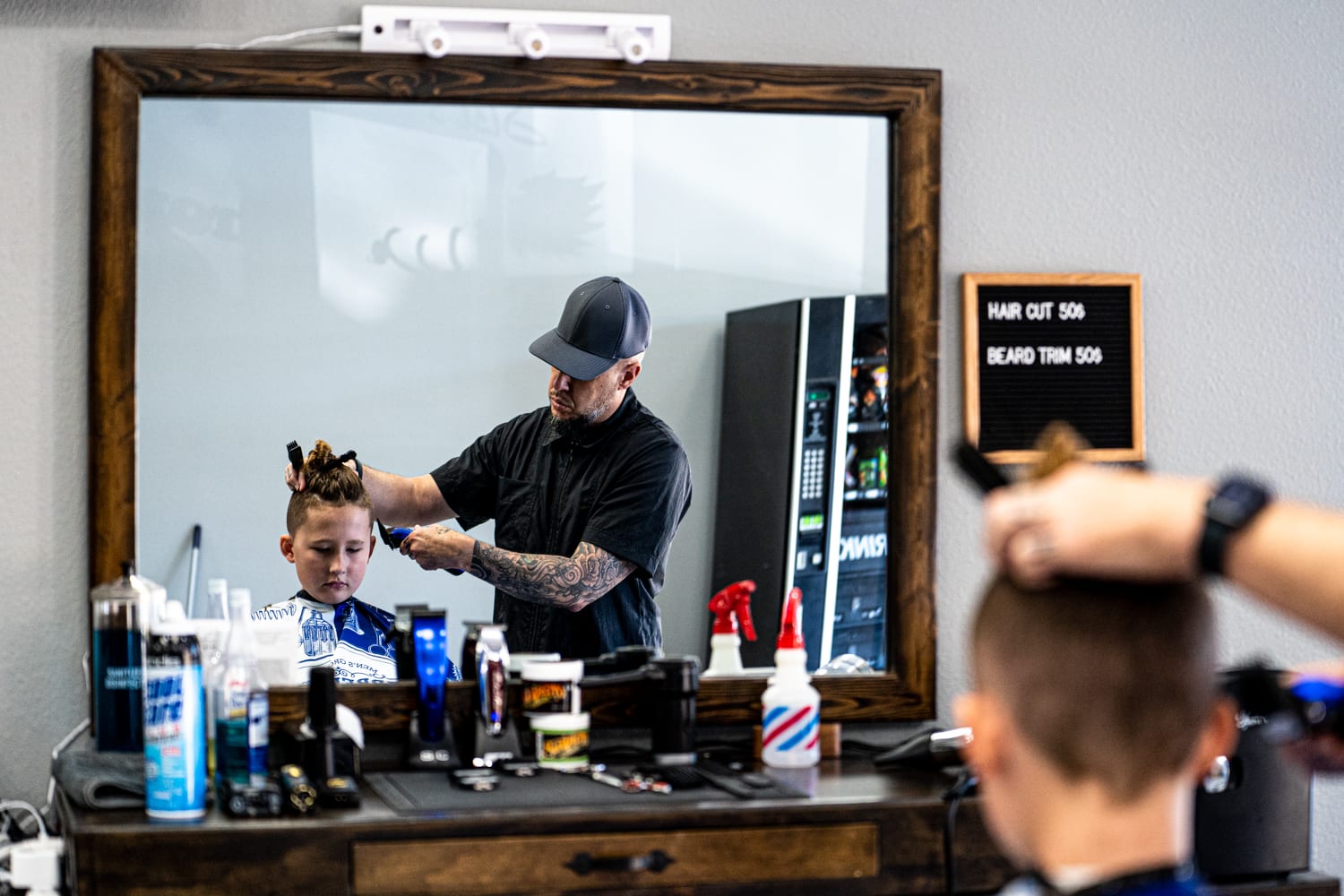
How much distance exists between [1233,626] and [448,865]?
1607mm

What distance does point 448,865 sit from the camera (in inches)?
75.3

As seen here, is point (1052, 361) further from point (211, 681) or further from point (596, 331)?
point (211, 681)

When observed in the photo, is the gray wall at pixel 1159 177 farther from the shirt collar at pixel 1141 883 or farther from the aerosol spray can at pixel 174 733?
the shirt collar at pixel 1141 883

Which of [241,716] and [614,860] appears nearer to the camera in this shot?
[614,860]

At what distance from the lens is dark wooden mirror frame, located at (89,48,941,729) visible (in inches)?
92.1

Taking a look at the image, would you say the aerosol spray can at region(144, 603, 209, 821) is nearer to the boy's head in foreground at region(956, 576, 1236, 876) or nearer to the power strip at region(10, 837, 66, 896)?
the power strip at region(10, 837, 66, 896)

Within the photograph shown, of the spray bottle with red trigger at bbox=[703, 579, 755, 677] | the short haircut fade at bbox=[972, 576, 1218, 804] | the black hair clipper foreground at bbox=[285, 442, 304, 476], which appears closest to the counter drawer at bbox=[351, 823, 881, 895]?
the spray bottle with red trigger at bbox=[703, 579, 755, 677]

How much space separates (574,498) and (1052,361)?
3.02 ft

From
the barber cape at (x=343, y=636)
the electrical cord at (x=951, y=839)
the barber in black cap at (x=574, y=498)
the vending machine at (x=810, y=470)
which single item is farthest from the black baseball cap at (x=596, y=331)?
the electrical cord at (x=951, y=839)

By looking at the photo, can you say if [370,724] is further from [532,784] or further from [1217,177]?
[1217,177]

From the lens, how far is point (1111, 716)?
119 centimetres

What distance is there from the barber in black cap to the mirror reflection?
0.10 feet

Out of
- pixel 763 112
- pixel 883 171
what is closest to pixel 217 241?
pixel 763 112

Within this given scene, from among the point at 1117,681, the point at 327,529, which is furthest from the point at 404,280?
the point at 1117,681
